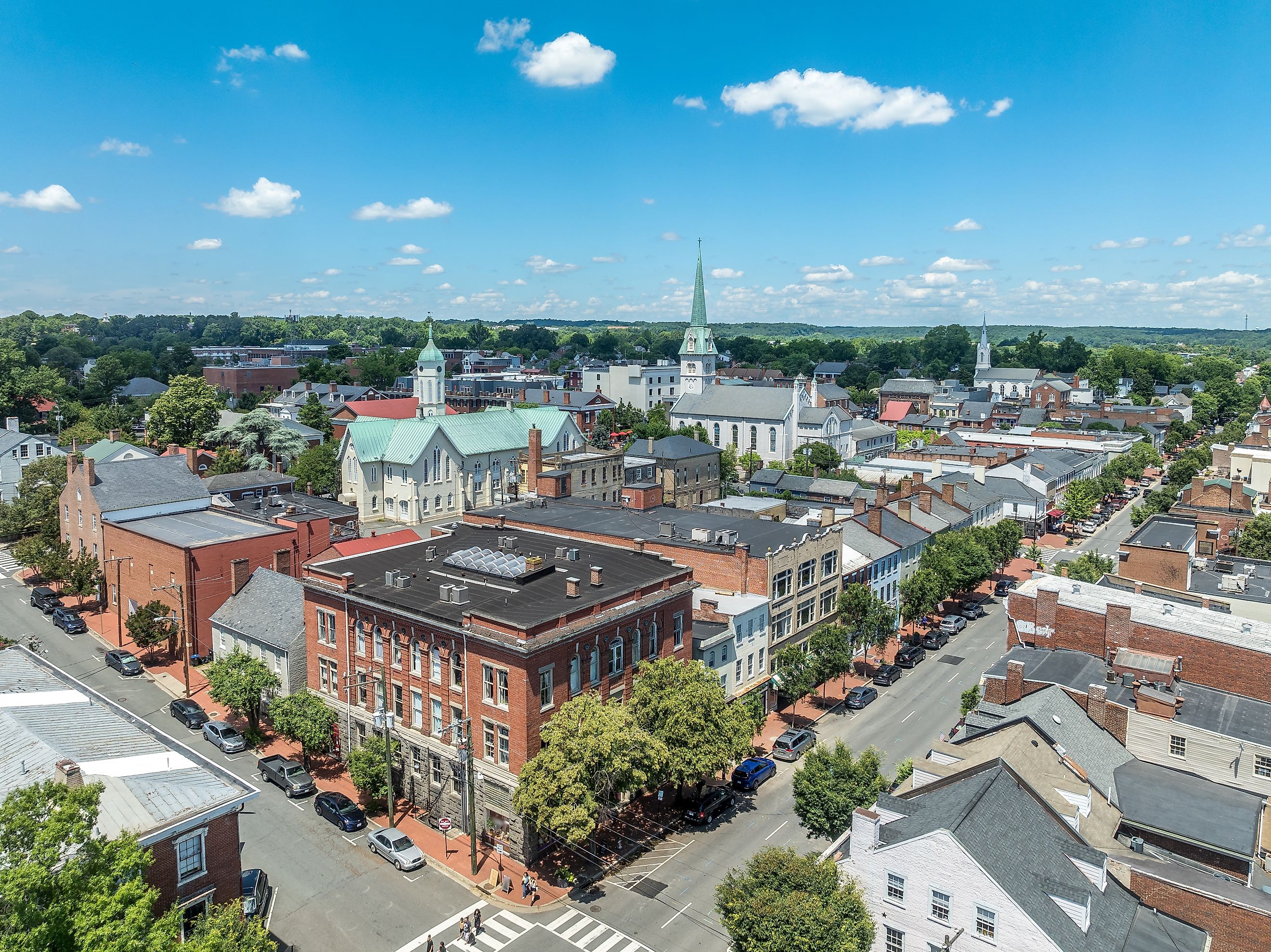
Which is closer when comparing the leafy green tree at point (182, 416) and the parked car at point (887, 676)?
the parked car at point (887, 676)

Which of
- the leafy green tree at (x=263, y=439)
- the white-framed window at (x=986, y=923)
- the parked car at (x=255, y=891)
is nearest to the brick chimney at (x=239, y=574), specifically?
the parked car at (x=255, y=891)

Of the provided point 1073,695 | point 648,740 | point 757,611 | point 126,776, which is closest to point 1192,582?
point 1073,695

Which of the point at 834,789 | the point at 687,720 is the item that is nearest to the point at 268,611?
the point at 687,720

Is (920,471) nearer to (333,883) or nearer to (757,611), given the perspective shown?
(757,611)

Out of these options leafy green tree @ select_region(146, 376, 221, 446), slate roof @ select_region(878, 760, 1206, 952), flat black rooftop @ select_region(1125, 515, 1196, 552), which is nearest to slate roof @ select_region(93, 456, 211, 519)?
leafy green tree @ select_region(146, 376, 221, 446)

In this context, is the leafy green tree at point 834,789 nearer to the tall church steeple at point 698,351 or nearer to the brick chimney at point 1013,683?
the brick chimney at point 1013,683

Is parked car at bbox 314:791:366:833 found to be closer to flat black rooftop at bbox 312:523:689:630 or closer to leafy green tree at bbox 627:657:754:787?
flat black rooftop at bbox 312:523:689:630
